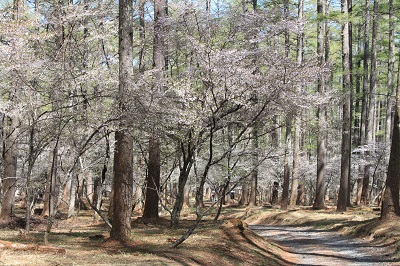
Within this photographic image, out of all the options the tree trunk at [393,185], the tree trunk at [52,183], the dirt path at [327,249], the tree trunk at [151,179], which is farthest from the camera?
the tree trunk at [151,179]

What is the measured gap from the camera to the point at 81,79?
11008 millimetres

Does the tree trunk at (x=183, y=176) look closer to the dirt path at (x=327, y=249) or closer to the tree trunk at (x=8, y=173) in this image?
the dirt path at (x=327, y=249)

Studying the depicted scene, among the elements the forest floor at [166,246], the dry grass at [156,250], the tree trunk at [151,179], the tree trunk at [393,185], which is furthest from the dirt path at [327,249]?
the tree trunk at [151,179]

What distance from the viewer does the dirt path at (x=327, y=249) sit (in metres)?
10.2

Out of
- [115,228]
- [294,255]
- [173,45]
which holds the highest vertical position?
[173,45]

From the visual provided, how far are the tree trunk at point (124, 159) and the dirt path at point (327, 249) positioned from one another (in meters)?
4.48

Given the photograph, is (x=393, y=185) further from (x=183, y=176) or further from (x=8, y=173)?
(x=8, y=173)

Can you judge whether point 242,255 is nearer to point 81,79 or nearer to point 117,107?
point 117,107

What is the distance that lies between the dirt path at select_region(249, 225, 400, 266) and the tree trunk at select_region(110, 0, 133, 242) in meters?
4.48

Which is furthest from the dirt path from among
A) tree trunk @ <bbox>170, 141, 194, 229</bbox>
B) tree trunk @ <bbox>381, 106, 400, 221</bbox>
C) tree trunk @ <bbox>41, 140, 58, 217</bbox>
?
tree trunk @ <bbox>41, 140, 58, 217</bbox>

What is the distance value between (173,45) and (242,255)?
697 cm

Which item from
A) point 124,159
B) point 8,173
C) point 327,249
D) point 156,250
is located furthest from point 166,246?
point 8,173

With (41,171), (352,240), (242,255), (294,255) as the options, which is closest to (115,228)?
(242,255)

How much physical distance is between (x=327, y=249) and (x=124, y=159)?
21.3 ft
